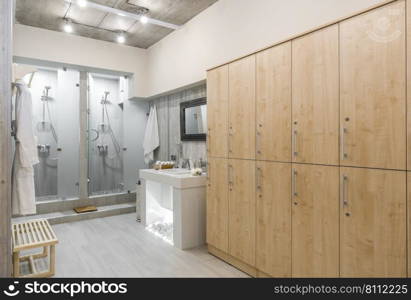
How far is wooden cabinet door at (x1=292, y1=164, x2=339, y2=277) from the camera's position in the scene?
6.26 ft

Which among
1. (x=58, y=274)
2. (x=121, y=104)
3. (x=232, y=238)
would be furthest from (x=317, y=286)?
(x=121, y=104)

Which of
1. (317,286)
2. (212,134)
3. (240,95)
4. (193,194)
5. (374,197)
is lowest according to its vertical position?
(317,286)

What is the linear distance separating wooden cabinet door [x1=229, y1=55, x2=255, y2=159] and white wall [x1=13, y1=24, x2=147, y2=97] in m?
2.94

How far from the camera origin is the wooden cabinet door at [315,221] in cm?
191

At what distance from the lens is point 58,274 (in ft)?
8.88

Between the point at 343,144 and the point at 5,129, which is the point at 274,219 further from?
Answer: the point at 5,129

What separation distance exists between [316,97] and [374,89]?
40 centimetres

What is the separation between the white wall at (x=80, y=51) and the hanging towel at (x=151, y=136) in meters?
0.48

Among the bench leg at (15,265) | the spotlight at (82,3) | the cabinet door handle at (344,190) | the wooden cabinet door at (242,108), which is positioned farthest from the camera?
the spotlight at (82,3)

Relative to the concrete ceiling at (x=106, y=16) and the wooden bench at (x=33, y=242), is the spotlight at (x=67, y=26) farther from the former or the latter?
the wooden bench at (x=33, y=242)

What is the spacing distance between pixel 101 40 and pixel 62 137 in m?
1.90

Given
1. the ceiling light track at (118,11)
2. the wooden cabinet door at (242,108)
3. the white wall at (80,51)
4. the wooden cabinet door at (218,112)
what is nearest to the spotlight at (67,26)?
the white wall at (80,51)

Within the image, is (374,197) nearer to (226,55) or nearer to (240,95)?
(240,95)

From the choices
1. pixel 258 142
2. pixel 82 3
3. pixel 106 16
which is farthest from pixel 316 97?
pixel 106 16
